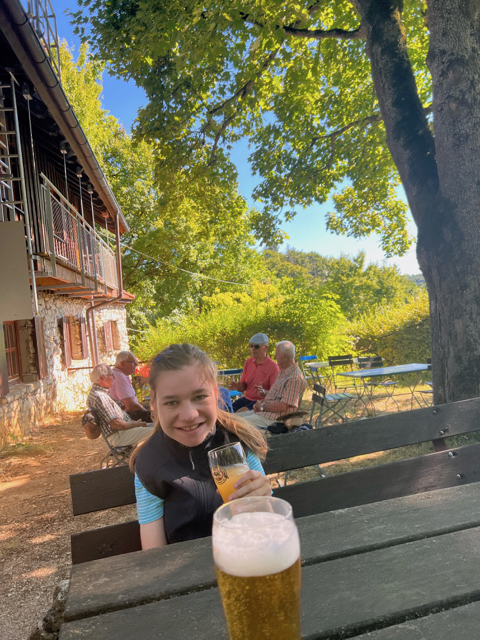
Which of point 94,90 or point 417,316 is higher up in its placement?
point 94,90

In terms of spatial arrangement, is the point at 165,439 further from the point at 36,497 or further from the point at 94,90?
the point at 94,90

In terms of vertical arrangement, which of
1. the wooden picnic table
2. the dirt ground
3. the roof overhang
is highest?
the roof overhang

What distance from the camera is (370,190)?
9.40m

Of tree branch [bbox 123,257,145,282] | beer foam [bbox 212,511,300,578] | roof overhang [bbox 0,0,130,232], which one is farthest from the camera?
tree branch [bbox 123,257,145,282]

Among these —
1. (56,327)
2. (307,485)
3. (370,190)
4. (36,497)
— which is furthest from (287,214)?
(307,485)

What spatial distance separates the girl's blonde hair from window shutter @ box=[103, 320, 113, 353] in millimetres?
15154

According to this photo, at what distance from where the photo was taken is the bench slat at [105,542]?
5.23 feet

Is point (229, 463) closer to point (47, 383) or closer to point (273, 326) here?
point (47, 383)

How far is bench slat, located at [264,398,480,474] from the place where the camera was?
6.75 ft

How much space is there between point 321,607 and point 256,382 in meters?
5.42

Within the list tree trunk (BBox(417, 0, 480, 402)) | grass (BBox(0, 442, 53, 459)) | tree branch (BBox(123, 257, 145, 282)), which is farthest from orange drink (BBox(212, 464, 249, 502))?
tree branch (BBox(123, 257, 145, 282))

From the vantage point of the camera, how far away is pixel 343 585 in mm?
980

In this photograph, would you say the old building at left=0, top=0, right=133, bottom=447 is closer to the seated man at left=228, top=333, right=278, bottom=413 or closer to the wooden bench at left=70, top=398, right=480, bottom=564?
the seated man at left=228, top=333, right=278, bottom=413

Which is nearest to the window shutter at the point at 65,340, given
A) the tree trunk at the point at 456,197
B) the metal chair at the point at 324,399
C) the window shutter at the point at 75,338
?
the window shutter at the point at 75,338
